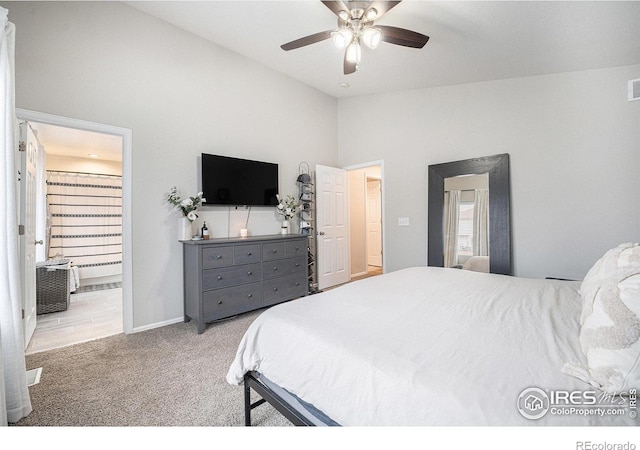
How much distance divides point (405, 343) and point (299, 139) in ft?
12.6

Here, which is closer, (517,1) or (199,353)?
(517,1)

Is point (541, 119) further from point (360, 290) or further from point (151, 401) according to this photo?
point (151, 401)

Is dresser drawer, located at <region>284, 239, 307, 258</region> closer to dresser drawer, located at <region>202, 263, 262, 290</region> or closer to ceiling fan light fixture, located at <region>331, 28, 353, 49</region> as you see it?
dresser drawer, located at <region>202, 263, 262, 290</region>

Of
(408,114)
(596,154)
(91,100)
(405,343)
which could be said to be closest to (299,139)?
(408,114)

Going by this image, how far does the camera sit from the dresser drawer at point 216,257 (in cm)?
280

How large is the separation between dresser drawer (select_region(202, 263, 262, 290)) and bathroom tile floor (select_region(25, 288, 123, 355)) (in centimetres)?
105

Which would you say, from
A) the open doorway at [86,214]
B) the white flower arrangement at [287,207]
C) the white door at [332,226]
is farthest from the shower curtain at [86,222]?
the white door at [332,226]

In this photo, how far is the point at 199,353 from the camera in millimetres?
2357

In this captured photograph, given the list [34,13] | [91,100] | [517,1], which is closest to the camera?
[517,1]

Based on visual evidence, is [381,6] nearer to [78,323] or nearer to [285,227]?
[285,227]

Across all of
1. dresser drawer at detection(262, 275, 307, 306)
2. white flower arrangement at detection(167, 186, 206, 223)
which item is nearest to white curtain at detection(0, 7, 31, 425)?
white flower arrangement at detection(167, 186, 206, 223)

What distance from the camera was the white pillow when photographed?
748 millimetres

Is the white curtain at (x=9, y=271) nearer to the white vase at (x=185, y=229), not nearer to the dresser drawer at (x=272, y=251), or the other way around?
the white vase at (x=185, y=229)

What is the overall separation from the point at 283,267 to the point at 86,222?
13.9 feet
